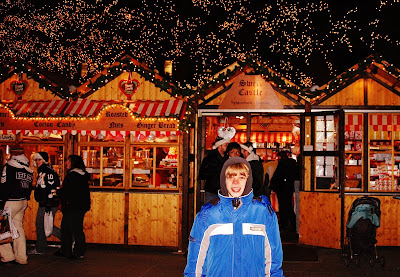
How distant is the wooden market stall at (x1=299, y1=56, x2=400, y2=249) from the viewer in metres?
9.78

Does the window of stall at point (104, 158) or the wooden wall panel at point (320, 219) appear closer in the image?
the wooden wall panel at point (320, 219)

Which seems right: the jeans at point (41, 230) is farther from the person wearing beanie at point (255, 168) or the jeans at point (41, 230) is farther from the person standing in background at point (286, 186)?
the person standing in background at point (286, 186)

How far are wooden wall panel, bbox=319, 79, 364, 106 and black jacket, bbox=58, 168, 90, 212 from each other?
17.4 ft

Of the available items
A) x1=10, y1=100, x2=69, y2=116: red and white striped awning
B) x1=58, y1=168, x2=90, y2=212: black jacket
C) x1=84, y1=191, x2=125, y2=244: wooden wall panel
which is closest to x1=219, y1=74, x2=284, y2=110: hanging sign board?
x1=84, y1=191, x2=125, y2=244: wooden wall panel

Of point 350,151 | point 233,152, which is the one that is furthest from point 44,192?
point 350,151

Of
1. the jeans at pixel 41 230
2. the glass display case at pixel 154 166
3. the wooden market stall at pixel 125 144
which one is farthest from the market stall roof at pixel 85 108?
the jeans at pixel 41 230

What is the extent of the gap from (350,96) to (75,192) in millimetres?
5912

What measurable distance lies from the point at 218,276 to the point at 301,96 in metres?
7.00

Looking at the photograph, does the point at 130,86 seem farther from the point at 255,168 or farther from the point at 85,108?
the point at 255,168

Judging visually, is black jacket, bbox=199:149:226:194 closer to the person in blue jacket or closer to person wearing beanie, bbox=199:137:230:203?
person wearing beanie, bbox=199:137:230:203

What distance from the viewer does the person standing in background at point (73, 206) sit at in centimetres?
866

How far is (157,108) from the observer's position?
963 centimetres

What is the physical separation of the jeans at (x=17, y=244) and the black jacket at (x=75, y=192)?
715mm

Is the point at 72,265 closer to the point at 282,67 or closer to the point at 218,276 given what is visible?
the point at 218,276
